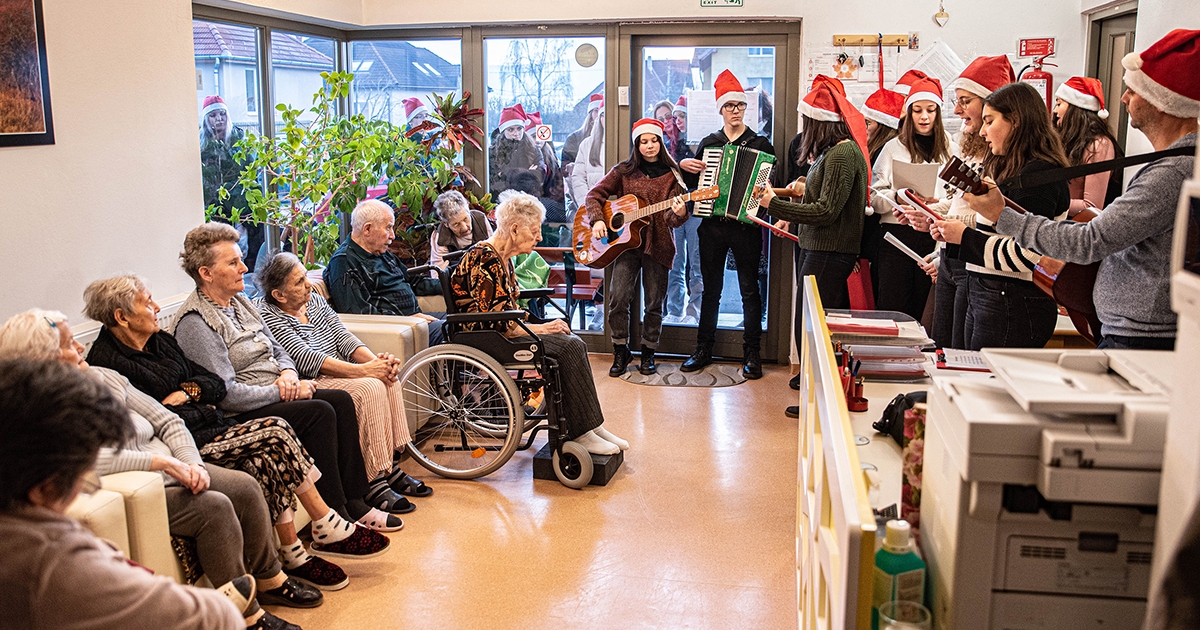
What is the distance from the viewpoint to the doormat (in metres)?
5.91

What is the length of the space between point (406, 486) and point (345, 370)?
21.3 inches

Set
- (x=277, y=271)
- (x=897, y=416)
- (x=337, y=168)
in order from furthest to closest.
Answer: (x=337, y=168), (x=277, y=271), (x=897, y=416)

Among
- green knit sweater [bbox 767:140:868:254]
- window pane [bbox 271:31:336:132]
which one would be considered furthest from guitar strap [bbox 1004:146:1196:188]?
window pane [bbox 271:31:336:132]

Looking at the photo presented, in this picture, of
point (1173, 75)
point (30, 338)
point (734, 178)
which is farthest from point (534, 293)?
point (1173, 75)

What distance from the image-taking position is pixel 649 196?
5.88m

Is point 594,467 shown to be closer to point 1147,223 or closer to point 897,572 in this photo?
point 1147,223

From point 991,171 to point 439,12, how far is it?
161 inches

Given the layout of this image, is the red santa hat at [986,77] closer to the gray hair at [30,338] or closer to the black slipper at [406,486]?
the black slipper at [406,486]

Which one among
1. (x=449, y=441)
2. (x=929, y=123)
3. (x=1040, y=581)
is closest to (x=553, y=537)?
(x=449, y=441)

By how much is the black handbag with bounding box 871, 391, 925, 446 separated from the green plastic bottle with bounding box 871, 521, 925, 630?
2.67 feet

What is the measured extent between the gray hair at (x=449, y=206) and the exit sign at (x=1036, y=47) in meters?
3.21

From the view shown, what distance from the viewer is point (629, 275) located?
608 cm

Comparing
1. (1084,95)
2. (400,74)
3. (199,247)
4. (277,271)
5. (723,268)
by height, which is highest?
(400,74)

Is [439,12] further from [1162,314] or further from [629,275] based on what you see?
[1162,314]
